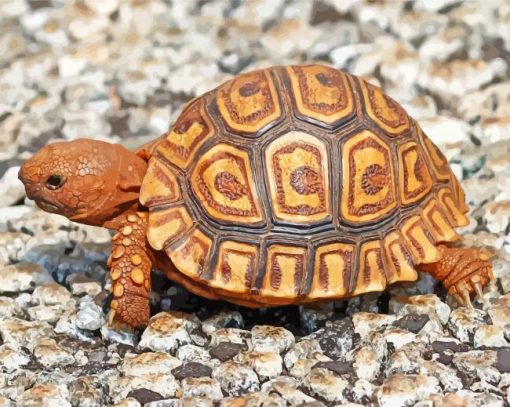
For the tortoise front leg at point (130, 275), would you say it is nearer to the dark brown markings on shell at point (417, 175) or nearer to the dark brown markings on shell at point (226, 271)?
the dark brown markings on shell at point (226, 271)

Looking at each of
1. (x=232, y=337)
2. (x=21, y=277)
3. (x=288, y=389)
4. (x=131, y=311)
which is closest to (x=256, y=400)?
(x=288, y=389)

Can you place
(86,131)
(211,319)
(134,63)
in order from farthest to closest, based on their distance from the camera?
(134,63)
(86,131)
(211,319)

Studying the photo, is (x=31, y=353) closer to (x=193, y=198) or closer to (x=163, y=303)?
(x=163, y=303)

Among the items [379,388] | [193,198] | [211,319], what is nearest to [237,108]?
[193,198]

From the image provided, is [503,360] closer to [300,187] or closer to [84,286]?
[300,187]

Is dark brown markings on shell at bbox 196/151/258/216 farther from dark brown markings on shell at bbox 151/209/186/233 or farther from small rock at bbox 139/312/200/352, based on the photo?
small rock at bbox 139/312/200/352

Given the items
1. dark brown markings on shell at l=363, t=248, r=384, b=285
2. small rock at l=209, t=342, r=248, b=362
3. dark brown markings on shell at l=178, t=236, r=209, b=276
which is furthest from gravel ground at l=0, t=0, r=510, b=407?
dark brown markings on shell at l=178, t=236, r=209, b=276
